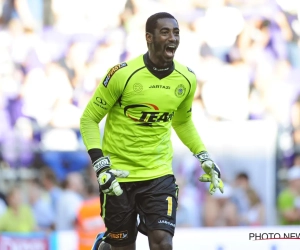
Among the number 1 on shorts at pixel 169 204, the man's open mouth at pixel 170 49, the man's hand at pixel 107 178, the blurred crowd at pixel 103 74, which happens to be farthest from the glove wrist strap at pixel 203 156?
the blurred crowd at pixel 103 74

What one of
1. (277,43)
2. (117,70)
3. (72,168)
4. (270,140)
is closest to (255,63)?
(277,43)

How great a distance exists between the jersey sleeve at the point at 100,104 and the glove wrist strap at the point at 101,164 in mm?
141

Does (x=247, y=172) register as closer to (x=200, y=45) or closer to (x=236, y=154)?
(x=236, y=154)

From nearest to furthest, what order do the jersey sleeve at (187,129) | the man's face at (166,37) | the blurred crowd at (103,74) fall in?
1. the man's face at (166,37)
2. the jersey sleeve at (187,129)
3. the blurred crowd at (103,74)

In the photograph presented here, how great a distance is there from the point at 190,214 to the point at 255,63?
8.31 ft

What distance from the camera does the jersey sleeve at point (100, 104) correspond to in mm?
5371

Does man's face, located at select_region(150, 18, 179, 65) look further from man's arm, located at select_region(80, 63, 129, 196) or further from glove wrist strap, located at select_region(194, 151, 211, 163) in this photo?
glove wrist strap, located at select_region(194, 151, 211, 163)

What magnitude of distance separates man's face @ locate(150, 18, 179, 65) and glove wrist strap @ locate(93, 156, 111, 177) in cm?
89

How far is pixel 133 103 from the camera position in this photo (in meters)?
5.43

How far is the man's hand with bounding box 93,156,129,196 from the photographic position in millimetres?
5207

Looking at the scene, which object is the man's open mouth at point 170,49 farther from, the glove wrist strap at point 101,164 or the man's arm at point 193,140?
the glove wrist strap at point 101,164

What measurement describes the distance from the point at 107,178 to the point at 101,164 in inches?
5.6

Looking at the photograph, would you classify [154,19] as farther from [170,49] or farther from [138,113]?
[138,113]

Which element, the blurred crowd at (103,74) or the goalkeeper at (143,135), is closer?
the goalkeeper at (143,135)
